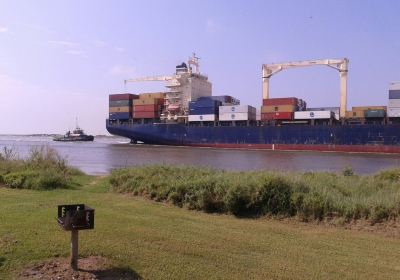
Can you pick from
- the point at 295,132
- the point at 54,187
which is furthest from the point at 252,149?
the point at 54,187

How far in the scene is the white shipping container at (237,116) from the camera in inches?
2329

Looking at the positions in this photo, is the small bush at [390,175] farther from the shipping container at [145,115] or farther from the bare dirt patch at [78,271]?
the shipping container at [145,115]

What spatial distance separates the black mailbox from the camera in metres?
4.36

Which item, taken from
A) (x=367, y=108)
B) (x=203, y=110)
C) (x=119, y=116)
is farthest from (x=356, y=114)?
(x=119, y=116)

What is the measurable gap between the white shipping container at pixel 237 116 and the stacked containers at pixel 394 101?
60.0 ft

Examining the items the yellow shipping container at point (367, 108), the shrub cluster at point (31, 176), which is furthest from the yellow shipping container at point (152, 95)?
the shrub cluster at point (31, 176)

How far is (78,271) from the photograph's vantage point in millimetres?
4371

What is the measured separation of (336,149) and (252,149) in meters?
11.3

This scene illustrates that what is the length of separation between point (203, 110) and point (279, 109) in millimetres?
11837

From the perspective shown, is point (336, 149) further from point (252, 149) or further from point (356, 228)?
point (356, 228)

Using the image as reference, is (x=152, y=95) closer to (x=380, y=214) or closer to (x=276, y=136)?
→ (x=276, y=136)

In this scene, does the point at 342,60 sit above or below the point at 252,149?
above

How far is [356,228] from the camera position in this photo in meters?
7.34

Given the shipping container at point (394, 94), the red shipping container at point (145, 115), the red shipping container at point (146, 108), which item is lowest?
the red shipping container at point (145, 115)
